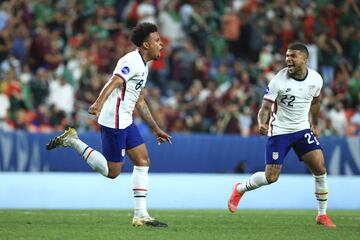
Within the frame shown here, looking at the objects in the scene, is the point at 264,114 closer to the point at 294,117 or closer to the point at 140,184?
the point at 294,117

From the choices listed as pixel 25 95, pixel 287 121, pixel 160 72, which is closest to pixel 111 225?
pixel 287 121

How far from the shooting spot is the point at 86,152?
1270 cm

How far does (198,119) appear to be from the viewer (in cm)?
2245

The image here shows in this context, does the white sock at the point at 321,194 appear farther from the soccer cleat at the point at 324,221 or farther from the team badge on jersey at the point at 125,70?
the team badge on jersey at the point at 125,70

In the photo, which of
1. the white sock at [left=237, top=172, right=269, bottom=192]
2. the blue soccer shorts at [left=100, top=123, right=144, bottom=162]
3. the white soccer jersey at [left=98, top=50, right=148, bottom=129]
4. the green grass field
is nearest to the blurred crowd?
the green grass field

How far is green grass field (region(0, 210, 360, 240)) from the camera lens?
11.1 meters

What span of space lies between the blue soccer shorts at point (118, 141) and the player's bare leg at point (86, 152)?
0.13 meters

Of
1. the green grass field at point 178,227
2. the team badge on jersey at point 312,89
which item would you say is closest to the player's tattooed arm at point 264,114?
the team badge on jersey at point 312,89

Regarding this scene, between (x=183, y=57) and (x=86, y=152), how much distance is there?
11880mm

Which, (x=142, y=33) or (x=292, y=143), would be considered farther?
(x=292, y=143)

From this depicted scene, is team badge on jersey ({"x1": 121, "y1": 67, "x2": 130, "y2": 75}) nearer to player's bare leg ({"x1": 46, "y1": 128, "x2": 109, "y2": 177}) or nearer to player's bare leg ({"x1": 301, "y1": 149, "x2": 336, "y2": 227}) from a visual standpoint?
player's bare leg ({"x1": 46, "y1": 128, "x2": 109, "y2": 177})

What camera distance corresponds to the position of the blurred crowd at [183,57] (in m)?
22.2

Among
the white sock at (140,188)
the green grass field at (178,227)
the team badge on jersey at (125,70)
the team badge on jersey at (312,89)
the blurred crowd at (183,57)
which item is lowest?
the green grass field at (178,227)

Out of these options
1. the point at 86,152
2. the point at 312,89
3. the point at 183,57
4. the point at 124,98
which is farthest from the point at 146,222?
the point at 183,57
